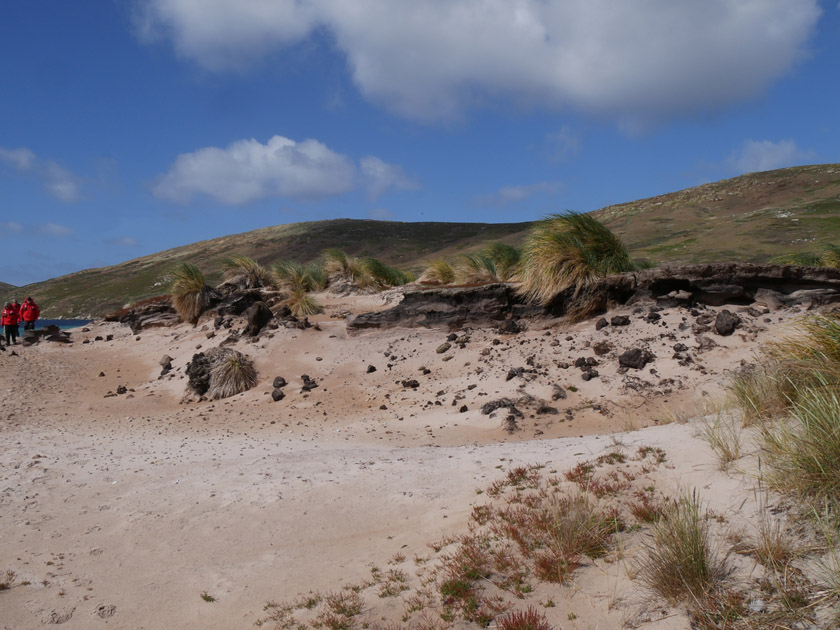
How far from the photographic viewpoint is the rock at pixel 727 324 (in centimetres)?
968

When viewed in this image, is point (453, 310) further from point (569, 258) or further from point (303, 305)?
point (303, 305)

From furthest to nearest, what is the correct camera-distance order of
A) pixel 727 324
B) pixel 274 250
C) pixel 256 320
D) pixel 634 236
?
pixel 274 250
pixel 634 236
pixel 256 320
pixel 727 324

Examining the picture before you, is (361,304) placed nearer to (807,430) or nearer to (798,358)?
(798,358)

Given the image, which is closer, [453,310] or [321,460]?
[321,460]

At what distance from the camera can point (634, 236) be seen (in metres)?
38.9

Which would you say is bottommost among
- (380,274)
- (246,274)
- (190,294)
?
(190,294)

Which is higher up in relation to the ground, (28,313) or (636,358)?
(28,313)

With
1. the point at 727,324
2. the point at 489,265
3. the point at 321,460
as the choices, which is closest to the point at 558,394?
the point at 727,324

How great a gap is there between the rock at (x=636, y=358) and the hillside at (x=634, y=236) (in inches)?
601

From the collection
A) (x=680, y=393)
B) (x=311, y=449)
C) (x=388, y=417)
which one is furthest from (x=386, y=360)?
(x=680, y=393)

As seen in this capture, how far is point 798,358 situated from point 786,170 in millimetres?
55725

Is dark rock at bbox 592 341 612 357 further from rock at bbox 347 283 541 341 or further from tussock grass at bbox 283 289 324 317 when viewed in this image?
tussock grass at bbox 283 289 324 317

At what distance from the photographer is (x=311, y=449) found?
27.6 ft

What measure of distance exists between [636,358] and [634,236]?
1256 inches
